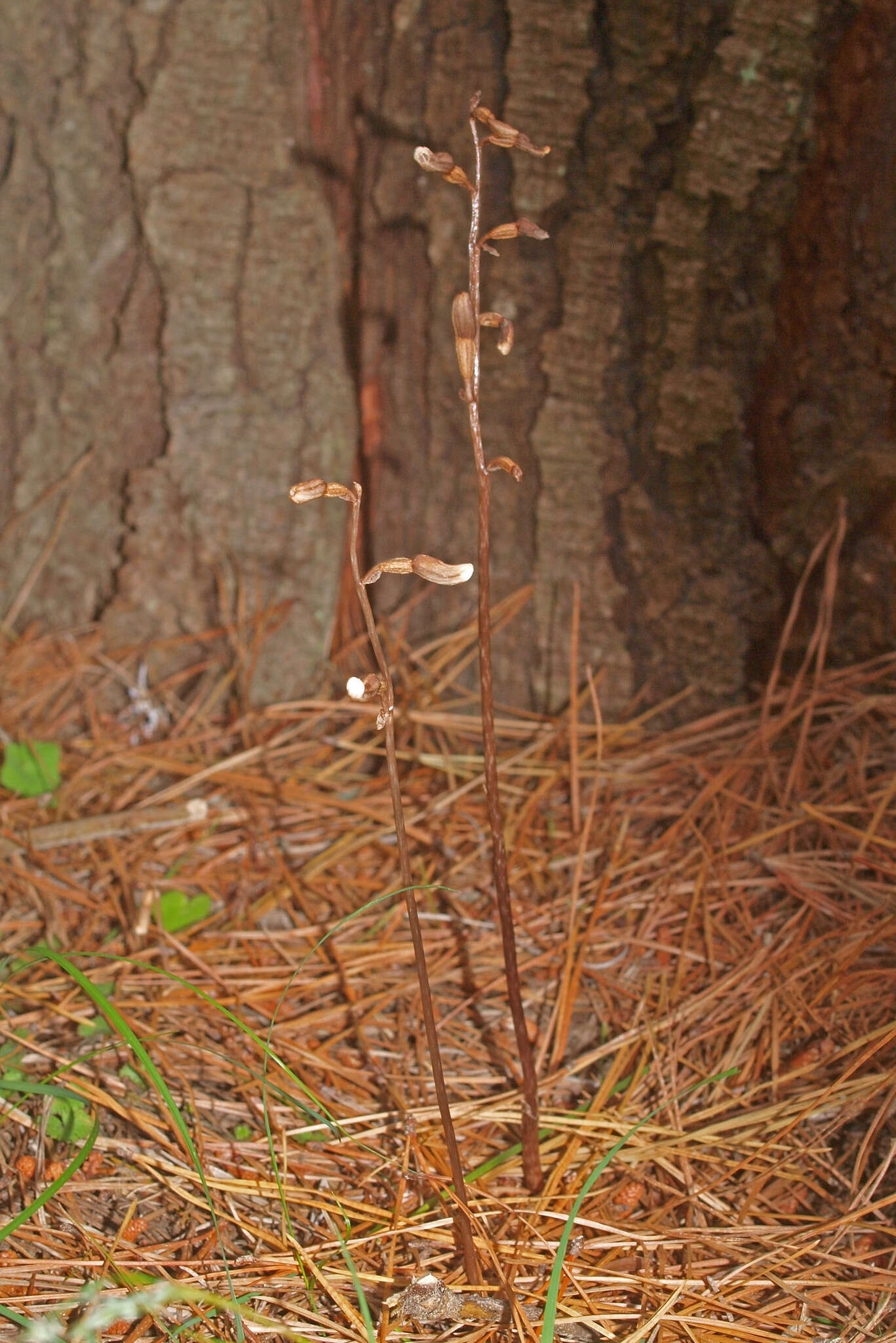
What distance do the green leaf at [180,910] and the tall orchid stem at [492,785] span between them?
2.09ft

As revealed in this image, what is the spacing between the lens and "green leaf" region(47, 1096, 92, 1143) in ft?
4.07

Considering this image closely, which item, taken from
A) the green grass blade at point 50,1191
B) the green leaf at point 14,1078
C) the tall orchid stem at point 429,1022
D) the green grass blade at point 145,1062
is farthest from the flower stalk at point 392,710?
the green leaf at point 14,1078

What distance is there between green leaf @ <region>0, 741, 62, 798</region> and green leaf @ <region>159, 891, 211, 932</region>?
392 mm

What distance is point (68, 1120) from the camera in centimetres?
126

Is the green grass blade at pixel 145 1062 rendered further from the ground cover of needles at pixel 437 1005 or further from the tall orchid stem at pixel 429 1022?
the tall orchid stem at pixel 429 1022

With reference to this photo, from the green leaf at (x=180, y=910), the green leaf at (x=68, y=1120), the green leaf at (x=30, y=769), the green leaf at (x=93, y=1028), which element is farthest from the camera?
the green leaf at (x=30, y=769)

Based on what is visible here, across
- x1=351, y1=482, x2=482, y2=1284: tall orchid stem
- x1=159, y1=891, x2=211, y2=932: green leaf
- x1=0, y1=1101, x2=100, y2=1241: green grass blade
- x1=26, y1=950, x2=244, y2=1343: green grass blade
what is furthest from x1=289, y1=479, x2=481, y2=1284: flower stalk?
x1=159, y1=891, x2=211, y2=932: green leaf

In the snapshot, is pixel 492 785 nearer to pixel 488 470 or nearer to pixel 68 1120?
pixel 488 470

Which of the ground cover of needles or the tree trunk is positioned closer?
the ground cover of needles

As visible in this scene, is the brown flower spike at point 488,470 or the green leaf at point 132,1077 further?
the green leaf at point 132,1077

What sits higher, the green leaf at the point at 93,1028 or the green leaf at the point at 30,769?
the green leaf at the point at 30,769

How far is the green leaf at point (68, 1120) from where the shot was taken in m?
1.24

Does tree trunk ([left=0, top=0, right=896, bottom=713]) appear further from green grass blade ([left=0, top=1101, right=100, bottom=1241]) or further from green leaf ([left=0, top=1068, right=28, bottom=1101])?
green grass blade ([left=0, top=1101, right=100, bottom=1241])

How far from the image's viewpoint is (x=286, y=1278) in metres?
1.08
